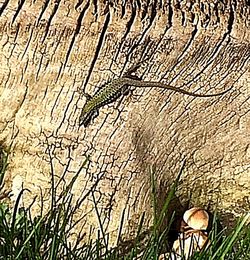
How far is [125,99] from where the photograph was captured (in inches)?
61.8

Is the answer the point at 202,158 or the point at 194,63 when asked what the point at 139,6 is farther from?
the point at 202,158

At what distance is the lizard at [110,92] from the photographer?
149 cm

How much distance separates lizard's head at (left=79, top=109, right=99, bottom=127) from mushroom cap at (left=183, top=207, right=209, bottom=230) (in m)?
0.41

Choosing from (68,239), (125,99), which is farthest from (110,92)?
(68,239)

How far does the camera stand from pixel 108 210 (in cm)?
165

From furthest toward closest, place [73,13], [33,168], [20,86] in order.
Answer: [33,168], [20,86], [73,13]

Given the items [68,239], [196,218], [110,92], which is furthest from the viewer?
[196,218]

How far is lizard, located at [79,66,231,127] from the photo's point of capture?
4.89ft

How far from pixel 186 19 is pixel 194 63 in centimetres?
13

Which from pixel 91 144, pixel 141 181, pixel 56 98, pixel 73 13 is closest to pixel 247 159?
pixel 141 181

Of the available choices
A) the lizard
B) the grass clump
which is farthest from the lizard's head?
the grass clump

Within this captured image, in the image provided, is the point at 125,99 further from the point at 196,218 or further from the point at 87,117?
the point at 196,218

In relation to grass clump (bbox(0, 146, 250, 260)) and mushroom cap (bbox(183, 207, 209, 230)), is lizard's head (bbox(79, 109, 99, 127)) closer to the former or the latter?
grass clump (bbox(0, 146, 250, 260))

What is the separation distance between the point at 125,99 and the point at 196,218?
0.40m
